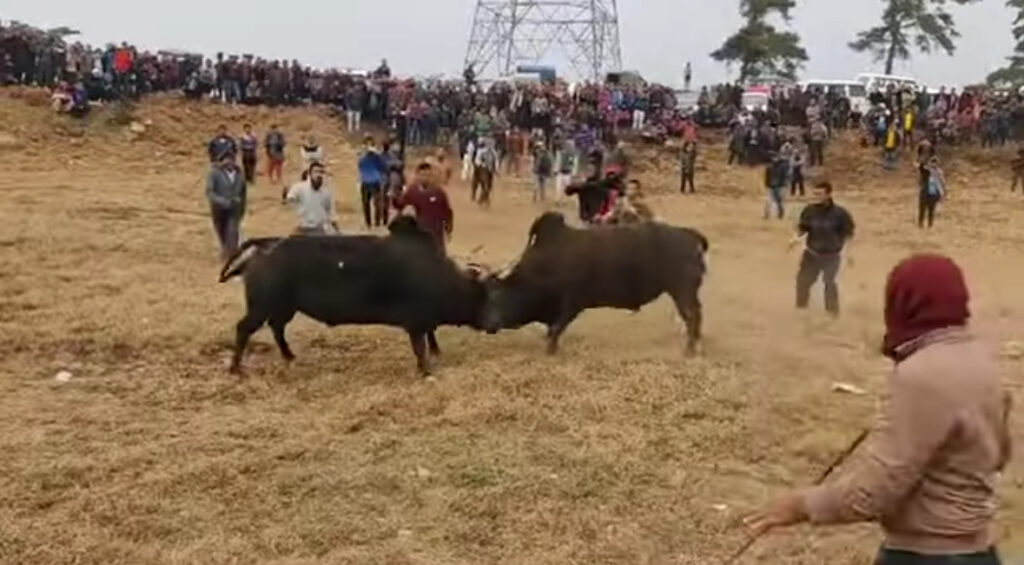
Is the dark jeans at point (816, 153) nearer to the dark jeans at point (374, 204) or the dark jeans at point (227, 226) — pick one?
the dark jeans at point (374, 204)

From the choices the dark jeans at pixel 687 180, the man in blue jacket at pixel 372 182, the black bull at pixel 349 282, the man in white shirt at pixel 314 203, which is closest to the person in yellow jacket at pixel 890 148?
the dark jeans at pixel 687 180

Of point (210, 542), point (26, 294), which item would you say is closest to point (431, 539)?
point (210, 542)

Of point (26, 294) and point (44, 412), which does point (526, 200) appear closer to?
point (26, 294)

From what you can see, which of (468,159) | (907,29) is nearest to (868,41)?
(907,29)

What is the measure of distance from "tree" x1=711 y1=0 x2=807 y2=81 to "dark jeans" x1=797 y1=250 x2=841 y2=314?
36.6m

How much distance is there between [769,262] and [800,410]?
10657mm

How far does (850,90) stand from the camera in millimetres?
42438

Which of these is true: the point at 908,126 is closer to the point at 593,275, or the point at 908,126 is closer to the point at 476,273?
the point at 593,275

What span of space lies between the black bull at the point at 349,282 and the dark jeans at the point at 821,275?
4.95 m

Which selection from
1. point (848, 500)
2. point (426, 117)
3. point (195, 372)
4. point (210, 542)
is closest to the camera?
point (848, 500)

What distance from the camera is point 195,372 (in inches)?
445

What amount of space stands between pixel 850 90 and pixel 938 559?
1572 inches

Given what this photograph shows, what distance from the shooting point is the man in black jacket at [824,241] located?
14.5 metres

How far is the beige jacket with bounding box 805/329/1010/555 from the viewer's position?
370 centimetres
